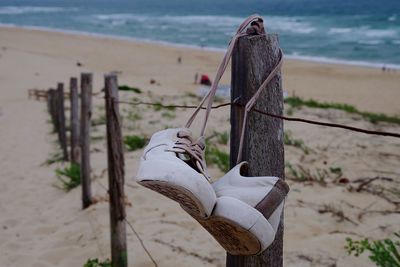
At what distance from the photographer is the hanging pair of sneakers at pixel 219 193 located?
1.23 m

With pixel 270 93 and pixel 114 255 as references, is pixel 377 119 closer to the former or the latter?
pixel 114 255

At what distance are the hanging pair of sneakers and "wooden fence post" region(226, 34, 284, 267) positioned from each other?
11 centimetres

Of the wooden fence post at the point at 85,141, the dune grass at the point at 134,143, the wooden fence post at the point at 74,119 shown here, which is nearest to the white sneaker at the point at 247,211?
the wooden fence post at the point at 85,141

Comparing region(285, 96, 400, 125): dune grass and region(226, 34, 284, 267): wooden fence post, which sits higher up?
region(226, 34, 284, 267): wooden fence post

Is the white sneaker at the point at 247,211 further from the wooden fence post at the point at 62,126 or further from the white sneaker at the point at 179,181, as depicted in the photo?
the wooden fence post at the point at 62,126

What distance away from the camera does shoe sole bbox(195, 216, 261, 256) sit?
1.26 m

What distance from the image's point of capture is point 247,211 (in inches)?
49.2

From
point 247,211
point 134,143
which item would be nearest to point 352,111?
point 134,143

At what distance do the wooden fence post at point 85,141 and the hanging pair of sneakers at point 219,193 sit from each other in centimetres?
309

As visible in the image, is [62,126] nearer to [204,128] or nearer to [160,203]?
[160,203]

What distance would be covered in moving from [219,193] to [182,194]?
0.13 m

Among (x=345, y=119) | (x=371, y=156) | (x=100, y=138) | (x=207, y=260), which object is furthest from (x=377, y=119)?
(x=207, y=260)

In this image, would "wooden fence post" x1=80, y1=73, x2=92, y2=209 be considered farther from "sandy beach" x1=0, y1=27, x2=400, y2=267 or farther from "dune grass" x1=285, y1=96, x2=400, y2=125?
"dune grass" x1=285, y1=96, x2=400, y2=125

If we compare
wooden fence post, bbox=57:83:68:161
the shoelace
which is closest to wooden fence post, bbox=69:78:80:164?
wooden fence post, bbox=57:83:68:161
